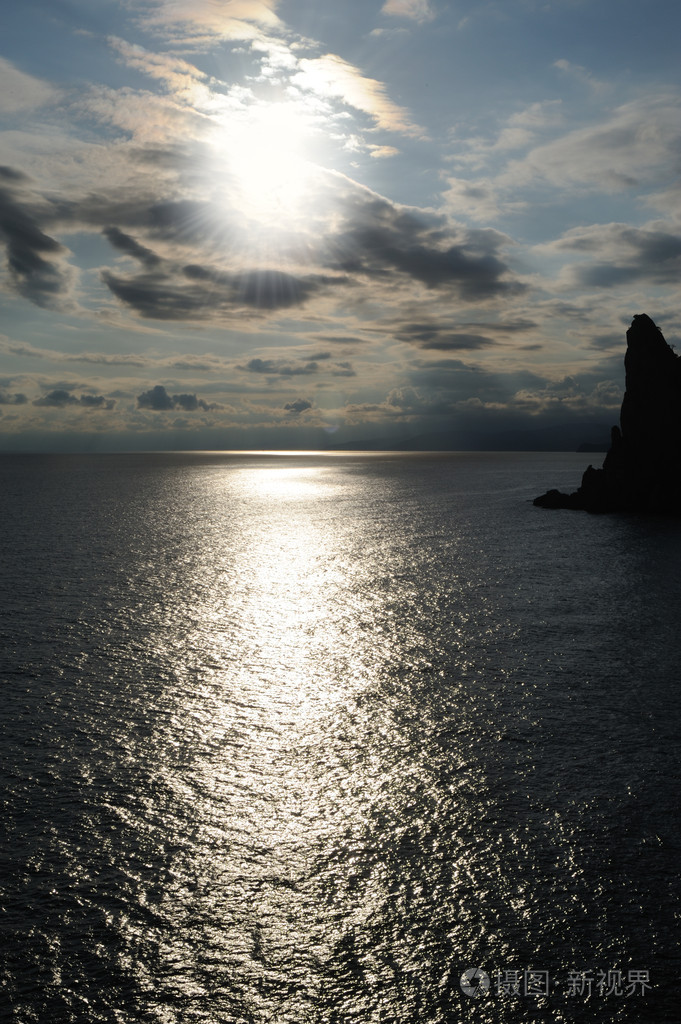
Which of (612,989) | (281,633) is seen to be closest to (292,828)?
(612,989)

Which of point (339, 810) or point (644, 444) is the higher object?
point (644, 444)

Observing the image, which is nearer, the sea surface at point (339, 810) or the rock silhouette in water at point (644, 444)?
the sea surface at point (339, 810)

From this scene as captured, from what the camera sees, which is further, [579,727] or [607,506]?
[607,506]

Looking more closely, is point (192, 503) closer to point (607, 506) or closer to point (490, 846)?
point (607, 506)

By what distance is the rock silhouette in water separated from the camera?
322ft

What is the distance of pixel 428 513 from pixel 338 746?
74067 millimetres

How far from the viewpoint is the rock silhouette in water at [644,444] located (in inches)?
3863

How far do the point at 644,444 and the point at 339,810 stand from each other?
98.7 m

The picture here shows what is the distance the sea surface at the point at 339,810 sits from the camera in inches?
423

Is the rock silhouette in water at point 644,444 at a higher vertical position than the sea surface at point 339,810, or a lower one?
higher

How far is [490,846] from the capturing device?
47.4 feet

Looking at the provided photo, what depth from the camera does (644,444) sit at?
100750 millimetres

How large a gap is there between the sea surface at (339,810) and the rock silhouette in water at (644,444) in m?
63.1

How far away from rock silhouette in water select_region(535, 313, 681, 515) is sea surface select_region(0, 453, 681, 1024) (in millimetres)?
63128
